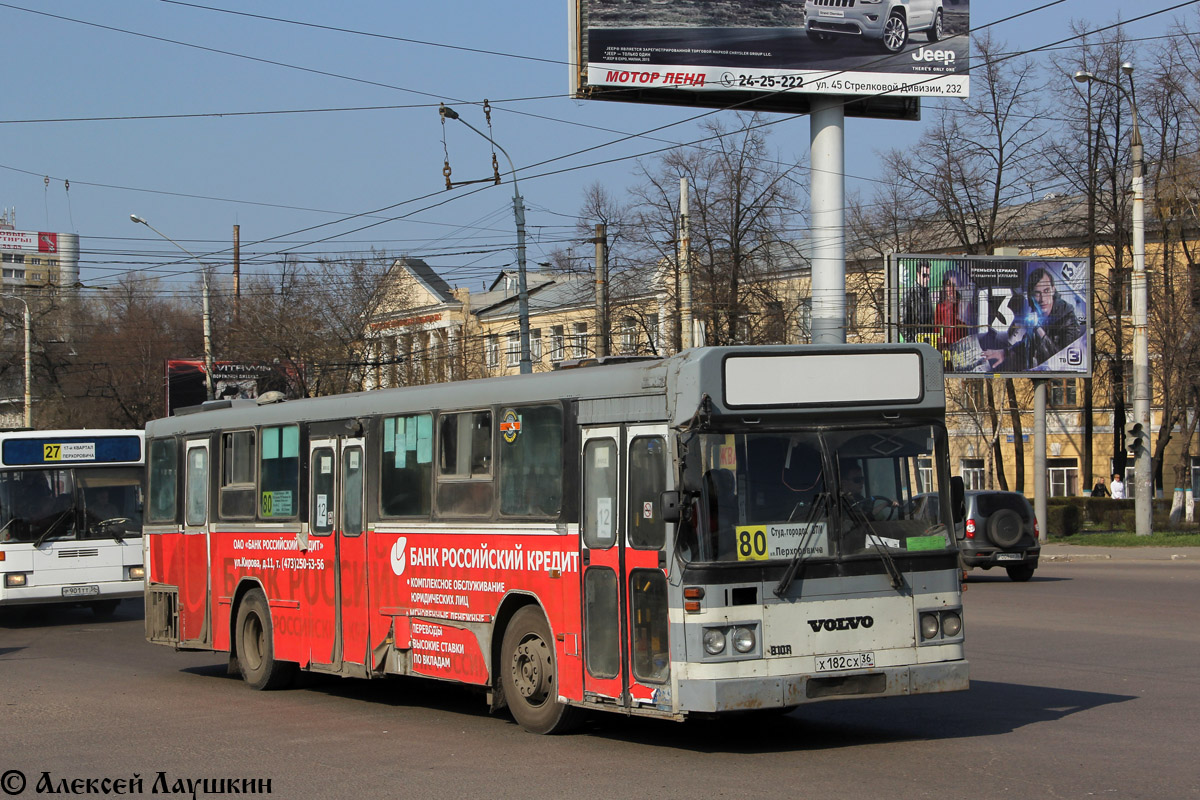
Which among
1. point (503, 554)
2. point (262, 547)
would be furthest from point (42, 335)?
point (503, 554)

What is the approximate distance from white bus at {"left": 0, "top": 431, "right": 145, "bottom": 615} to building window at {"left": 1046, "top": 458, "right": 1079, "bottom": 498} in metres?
45.8

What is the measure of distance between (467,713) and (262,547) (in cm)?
345

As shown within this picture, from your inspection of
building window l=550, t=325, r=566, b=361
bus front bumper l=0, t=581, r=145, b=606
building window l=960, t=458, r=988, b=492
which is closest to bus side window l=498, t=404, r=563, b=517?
bus front bumper l=0, t=581, r=145, b=606

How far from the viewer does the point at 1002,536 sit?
25.5 meters

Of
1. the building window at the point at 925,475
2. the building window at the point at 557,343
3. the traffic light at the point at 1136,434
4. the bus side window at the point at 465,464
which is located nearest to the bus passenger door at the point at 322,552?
the bus side window at the point at 465,464

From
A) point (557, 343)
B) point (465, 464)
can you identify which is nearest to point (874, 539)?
point (465, 464)

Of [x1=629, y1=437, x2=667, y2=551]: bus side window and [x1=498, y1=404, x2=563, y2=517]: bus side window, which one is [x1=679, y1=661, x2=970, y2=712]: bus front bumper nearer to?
[x1=629, y1=437, x2=667, y2=551]: bus side window

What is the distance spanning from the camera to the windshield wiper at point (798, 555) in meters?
8.76

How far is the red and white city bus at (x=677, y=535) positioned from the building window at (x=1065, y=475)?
51.8 metres

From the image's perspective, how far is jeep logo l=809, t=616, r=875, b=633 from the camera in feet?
29.1

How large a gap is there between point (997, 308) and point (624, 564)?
29.4 metres

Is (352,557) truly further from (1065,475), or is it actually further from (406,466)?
(1065,475)

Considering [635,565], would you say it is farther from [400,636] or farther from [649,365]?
[400,636]

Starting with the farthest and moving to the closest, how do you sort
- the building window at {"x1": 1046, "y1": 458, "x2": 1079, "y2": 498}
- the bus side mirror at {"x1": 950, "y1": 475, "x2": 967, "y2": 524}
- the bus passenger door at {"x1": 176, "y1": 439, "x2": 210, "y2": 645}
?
the building window at {"x1": 1046, "y1": 458, "x2": 1079, "y2": 498}
the bus passenger door at {"x1": 176, "y1": 439, "x2": 210, "y2": 645}
the bus side mirror at {"x1": 950, "y1": 475, "x2": 967, "y2": 524}
